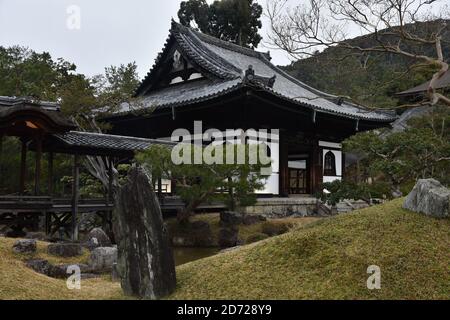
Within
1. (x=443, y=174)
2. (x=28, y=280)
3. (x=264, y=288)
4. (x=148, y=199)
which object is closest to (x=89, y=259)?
(x=28, y=280)

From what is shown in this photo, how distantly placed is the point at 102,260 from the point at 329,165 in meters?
16.7

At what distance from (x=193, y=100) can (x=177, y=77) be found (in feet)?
19.3

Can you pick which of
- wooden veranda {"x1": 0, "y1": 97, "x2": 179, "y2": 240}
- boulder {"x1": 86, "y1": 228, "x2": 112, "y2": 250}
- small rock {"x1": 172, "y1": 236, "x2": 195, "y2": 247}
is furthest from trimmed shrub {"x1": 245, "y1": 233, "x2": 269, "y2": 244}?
boulder {"x1": 86, "y1": 228, "x2": 112, "y2": 250}

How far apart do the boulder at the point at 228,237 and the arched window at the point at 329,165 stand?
9776 mm

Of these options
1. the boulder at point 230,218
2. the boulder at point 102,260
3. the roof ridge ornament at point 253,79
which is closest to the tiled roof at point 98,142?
the boulder at point 230,218

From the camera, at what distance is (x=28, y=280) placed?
697cm

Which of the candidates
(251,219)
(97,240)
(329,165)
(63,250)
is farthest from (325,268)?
(329,165)

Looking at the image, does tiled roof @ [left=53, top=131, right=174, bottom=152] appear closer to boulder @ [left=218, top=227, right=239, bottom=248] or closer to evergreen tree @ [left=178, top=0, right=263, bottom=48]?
boulder @ [left=218, top=227, right=239, bottom=248]

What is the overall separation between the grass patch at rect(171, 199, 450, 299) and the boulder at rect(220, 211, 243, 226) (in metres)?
8.88

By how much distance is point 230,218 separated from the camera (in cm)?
1631

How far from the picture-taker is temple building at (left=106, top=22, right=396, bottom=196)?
18547 mm

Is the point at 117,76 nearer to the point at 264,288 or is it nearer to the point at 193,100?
the point at 193,100

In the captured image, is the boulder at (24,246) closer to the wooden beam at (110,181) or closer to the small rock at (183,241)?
the wooden beam at (110,181)

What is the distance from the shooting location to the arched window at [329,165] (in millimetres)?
24000
